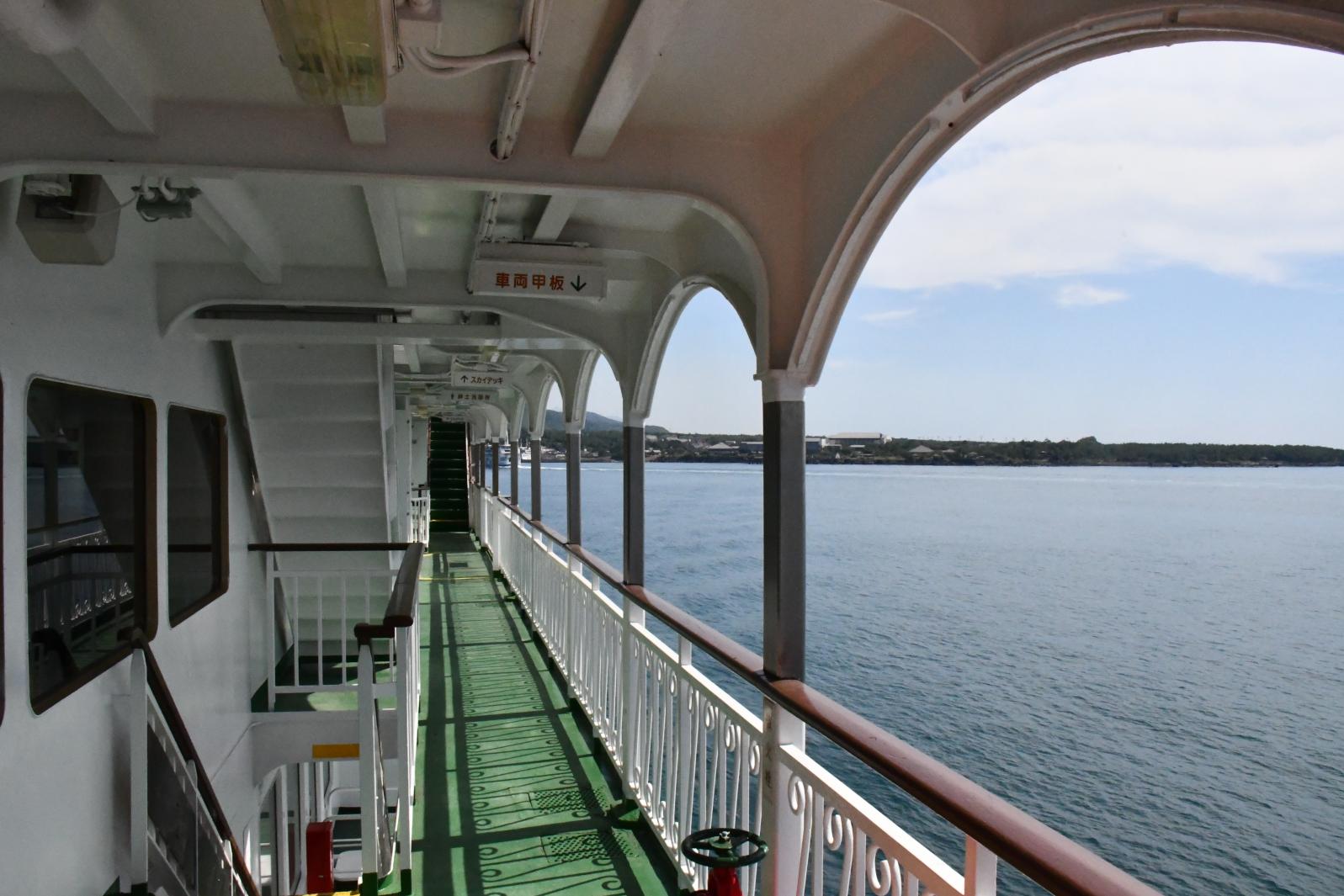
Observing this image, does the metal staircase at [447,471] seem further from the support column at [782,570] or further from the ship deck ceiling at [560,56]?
the ship deck ceiling at [560,56]

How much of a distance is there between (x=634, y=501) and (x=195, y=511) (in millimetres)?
2385

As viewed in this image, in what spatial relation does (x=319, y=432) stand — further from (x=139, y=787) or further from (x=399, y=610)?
(x=399, y=610)

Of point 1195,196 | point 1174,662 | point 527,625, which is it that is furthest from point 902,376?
point 527,625

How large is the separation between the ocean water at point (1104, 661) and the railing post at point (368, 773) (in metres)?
12.9

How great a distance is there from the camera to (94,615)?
3230 millimetres

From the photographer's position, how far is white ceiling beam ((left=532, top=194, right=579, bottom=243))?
10.2 ft

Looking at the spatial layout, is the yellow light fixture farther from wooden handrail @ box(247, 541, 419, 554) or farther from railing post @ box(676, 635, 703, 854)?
wooden handrail @ box(247, 541, 419, 554)

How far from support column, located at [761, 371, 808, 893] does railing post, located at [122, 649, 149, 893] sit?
84.5 inches

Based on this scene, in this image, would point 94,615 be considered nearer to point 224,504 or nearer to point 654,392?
point 224,504

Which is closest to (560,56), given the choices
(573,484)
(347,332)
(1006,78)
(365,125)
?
(365,125)

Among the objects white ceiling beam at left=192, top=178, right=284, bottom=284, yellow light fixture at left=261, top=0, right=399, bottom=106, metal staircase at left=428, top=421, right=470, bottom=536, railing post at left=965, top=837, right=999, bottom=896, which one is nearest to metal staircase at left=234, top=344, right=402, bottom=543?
white ceiling beam at left=192, top=178, right=284, bottom=284

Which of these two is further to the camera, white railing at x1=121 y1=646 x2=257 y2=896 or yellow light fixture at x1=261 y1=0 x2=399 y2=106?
white railing at x1=121 y1=646 x2=257 y2=896

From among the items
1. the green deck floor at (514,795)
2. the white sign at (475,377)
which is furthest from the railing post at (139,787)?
the white sign at (475,377)

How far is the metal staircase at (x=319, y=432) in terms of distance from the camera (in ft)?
17.2
